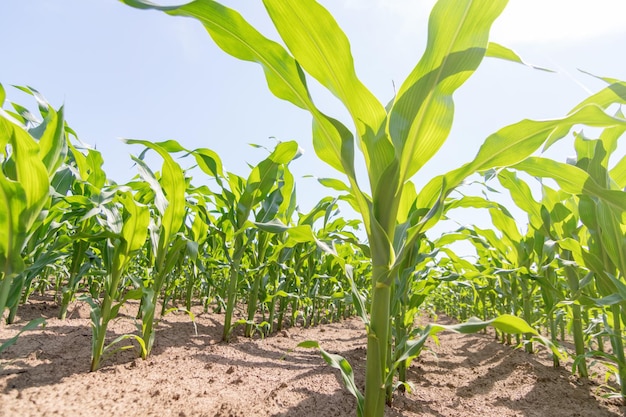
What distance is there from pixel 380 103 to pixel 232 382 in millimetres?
1311

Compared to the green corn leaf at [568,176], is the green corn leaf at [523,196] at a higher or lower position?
higher

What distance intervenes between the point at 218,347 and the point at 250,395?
0.83 metres

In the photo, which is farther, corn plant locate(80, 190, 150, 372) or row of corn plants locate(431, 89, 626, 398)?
corn plant locate(80, 190, 150, 372)

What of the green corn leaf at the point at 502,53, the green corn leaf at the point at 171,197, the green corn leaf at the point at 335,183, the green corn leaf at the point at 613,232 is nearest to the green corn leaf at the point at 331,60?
the green corn leaf at the point at 502,53

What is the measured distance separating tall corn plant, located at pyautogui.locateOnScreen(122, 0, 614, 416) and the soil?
458mm

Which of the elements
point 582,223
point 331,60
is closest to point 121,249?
point 331,60

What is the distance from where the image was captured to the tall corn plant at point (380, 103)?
826 mm

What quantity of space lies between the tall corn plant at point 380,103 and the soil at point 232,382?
1.50 ft

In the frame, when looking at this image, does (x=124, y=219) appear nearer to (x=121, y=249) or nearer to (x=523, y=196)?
(x=121, y=249)

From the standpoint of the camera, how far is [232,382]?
147 cm

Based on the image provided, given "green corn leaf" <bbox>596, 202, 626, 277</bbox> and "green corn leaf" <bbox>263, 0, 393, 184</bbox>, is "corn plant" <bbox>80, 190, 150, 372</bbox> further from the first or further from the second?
"green corn leaf" <bbox>596, 202, 626, 277</bbox>

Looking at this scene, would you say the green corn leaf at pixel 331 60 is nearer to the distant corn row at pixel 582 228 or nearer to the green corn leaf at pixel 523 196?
the distant corn row at pixel 582 228

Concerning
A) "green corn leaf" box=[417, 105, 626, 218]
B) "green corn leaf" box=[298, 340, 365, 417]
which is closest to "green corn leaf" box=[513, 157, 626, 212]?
"green corn leaf" box=[417, 105, 626, 218]

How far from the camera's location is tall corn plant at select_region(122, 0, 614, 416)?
32.5 inches
